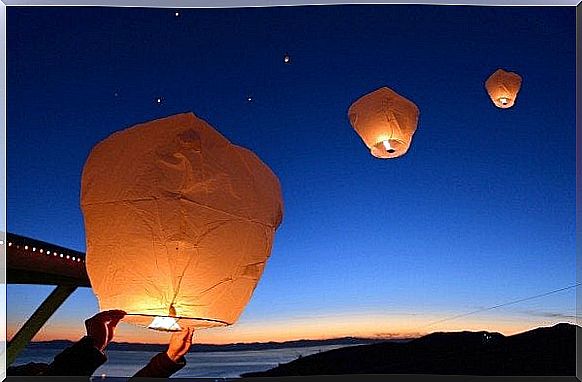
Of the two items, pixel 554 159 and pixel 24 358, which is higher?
pixel 554 159

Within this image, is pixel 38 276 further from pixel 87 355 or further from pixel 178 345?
pixel 178 345

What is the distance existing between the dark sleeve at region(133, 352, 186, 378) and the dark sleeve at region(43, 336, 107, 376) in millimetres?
201

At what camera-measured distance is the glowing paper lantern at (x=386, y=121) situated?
3.75 meters

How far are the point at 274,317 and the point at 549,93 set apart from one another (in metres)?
1.72

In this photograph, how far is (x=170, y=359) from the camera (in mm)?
4242

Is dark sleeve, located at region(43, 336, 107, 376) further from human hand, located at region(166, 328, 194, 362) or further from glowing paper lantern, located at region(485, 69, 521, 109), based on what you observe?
glowing paper lantern, located at region(485, 69, 521, 109)

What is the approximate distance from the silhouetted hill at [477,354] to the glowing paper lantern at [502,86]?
1.11 meters

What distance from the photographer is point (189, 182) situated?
3588 millimetres

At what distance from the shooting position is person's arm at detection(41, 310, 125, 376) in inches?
165

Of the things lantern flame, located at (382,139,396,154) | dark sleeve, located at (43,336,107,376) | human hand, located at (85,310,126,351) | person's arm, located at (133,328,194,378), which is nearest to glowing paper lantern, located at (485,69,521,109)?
lantern flame, located at (382,139,396,154)

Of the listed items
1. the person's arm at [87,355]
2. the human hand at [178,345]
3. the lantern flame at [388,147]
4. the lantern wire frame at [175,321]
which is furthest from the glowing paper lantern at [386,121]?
the person's arm at [87,355]

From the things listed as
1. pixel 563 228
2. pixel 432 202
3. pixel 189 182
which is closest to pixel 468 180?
pixel 432 202

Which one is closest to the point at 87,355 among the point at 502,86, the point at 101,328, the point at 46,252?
the point at 101,328

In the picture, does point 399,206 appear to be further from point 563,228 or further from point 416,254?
point 563,228
